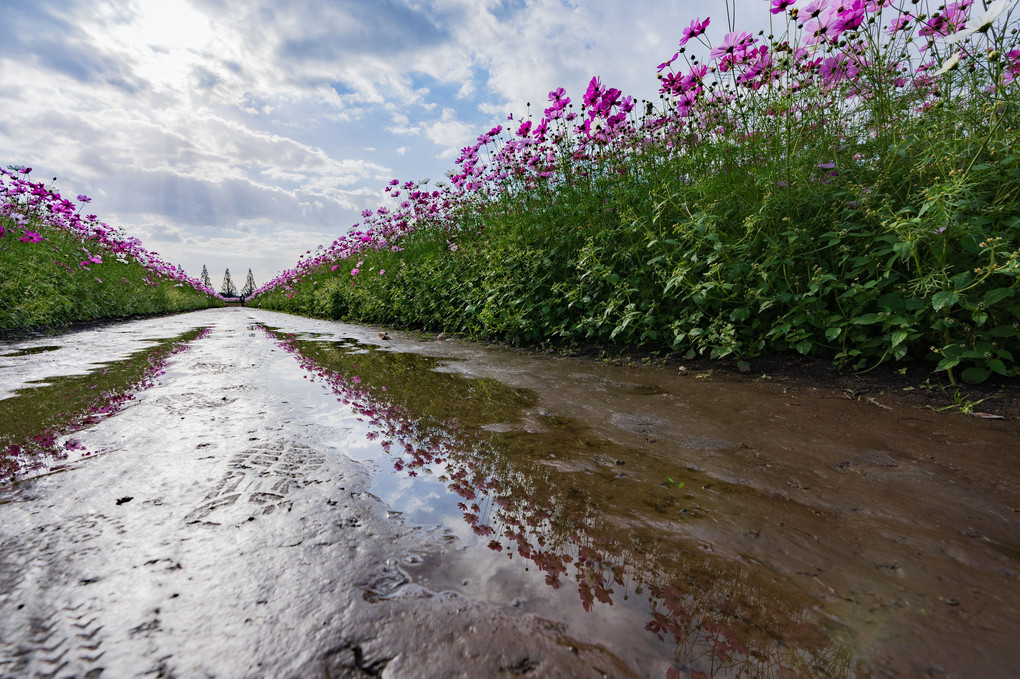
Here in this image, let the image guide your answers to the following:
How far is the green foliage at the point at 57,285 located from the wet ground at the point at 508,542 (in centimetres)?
594

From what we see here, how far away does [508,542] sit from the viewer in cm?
107

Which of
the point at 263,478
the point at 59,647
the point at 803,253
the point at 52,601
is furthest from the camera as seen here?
the point at 803,253

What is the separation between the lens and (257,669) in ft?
2.26

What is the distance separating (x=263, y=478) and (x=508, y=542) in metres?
0.82

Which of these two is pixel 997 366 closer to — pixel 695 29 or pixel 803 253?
pixel 803 253

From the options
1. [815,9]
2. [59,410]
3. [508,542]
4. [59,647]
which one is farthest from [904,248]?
[59,410]

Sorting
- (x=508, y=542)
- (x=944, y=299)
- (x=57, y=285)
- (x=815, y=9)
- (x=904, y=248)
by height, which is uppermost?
(x=815, y=9)

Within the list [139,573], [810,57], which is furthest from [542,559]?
[810,57]

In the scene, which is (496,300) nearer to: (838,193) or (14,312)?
(838,193)

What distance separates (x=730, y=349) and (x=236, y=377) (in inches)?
126

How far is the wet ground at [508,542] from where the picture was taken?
2.41 feet

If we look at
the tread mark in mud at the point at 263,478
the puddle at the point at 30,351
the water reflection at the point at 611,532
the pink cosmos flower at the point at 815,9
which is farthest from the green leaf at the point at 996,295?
the puddle at the point at 30,351

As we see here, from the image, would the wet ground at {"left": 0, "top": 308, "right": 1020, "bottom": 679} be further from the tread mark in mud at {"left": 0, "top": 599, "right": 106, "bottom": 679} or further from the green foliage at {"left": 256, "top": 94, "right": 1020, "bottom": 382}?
the green foliage at {"left": 256, "top": 94, "right": 1020, "bottom": 382}

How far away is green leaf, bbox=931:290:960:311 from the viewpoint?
7.02ft
